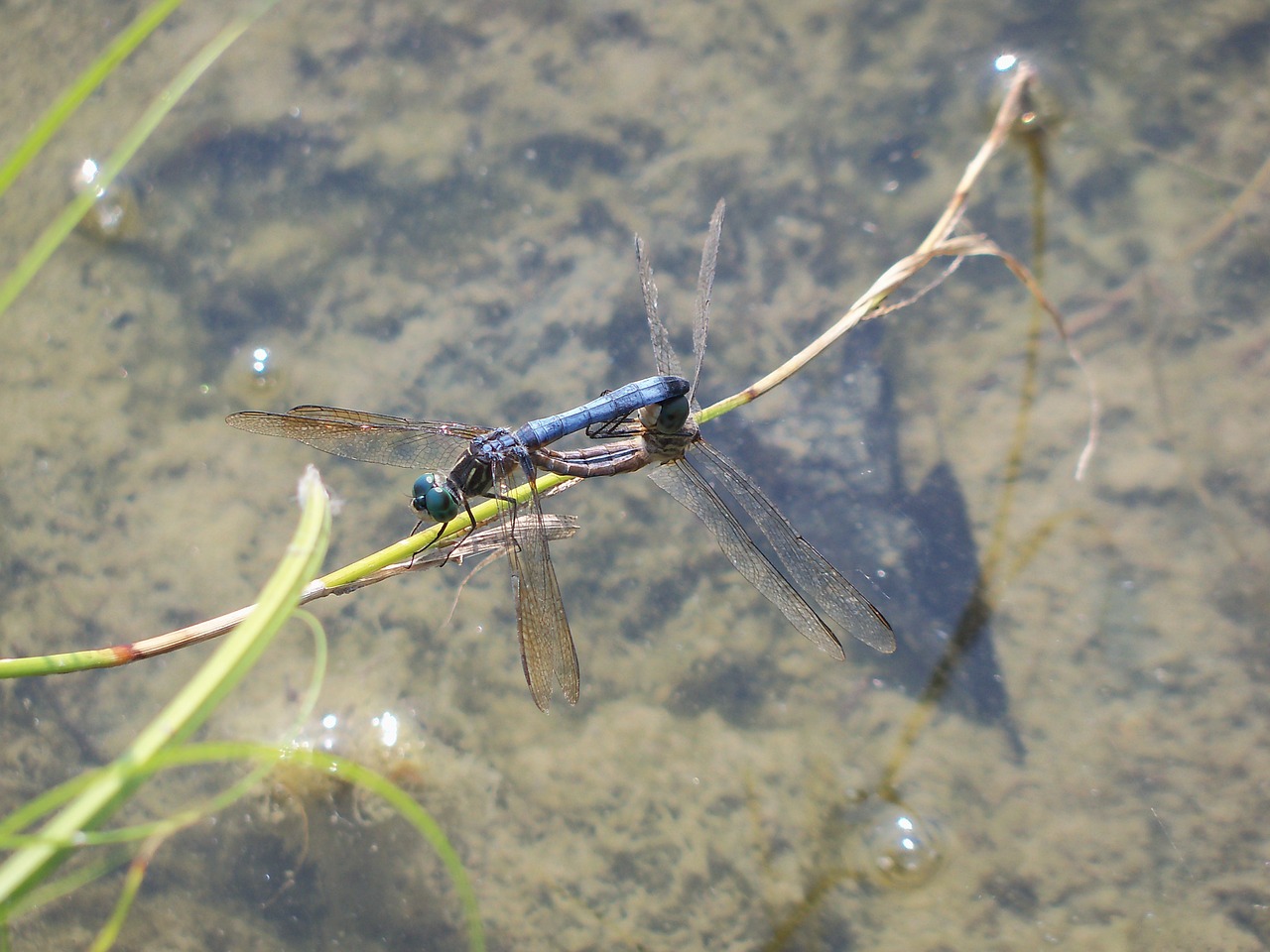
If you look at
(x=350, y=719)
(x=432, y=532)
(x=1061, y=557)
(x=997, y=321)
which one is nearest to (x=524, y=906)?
(x=350, y=719)

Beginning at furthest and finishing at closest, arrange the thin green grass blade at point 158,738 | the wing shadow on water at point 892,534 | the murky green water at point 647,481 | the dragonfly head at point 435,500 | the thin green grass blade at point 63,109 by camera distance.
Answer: the wing shadow on water at point 892,534, the murky green water at point 647,481, the dragonfly head at point 435,500, the thin green grass blade at point 63,109, the thin green grass blade at point 158,738

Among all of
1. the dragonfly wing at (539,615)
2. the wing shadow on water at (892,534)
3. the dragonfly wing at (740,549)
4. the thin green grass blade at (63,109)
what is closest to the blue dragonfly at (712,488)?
the dragonfly wing at (740,549)

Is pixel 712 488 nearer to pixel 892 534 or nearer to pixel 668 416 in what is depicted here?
pixel 668 416

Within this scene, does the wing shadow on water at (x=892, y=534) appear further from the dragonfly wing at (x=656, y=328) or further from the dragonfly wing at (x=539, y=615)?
the dragonfly wing at (x=539, y=615)

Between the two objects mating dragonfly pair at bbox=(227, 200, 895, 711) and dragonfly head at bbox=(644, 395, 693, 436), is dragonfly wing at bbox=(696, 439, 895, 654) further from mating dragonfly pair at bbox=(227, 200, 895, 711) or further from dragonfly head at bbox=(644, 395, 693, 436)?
dragonfly head at bbox=(644, 395, 693, 436)

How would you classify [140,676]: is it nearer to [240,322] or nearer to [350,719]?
[350,719]

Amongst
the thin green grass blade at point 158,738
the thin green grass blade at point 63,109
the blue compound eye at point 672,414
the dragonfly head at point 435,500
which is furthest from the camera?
the blue compound eye at point 672,414

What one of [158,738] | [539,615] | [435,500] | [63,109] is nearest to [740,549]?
[539,615]
